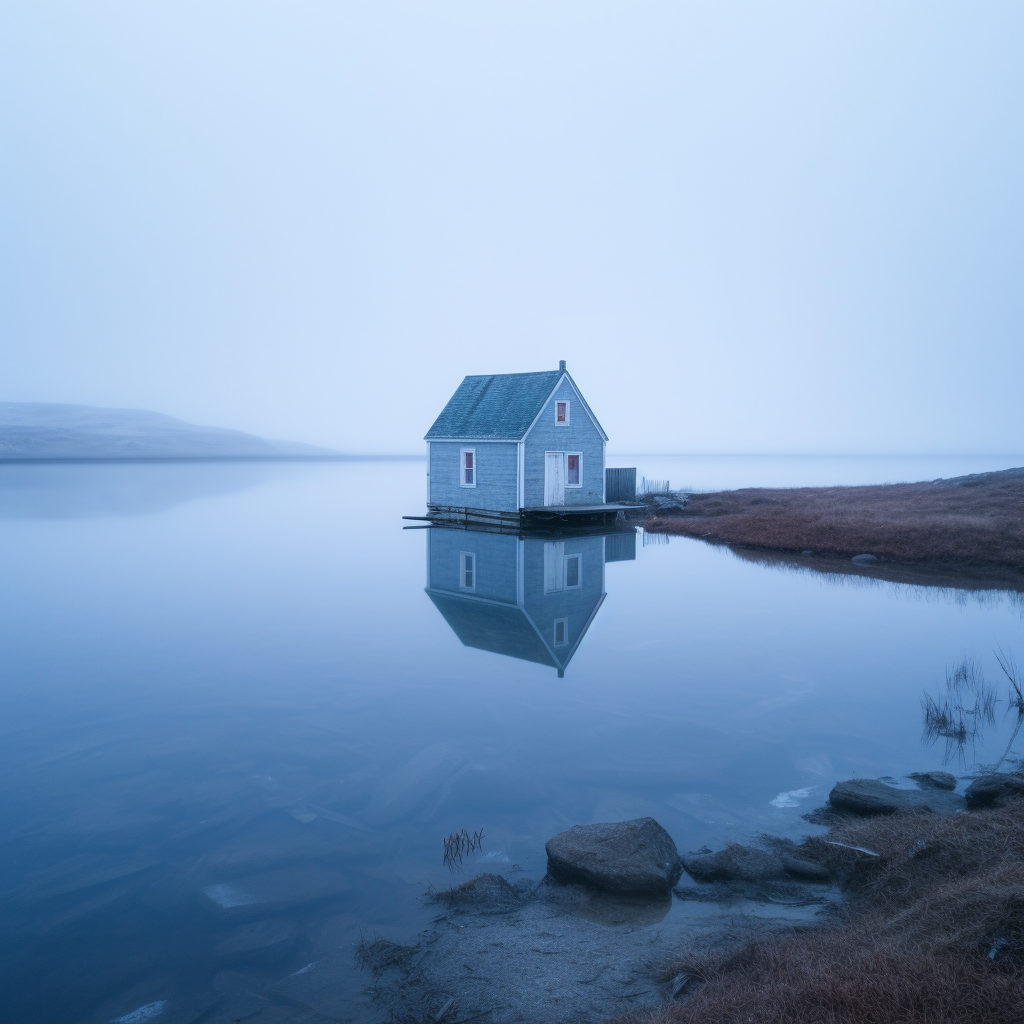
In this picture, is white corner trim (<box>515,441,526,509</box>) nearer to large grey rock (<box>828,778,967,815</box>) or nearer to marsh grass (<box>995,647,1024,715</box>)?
marsh grass (<box>995,647,1024,715</box>)

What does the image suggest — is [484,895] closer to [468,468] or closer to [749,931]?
[749,931]

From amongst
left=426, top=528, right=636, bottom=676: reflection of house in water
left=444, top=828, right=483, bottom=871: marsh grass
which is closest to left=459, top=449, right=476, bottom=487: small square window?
left=426, top=528, right=636, bottom=676: reflection of house in water

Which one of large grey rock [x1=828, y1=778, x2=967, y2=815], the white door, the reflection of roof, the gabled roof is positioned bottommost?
large grey rock [x1=828, y1=778, x2=967, y2=815]

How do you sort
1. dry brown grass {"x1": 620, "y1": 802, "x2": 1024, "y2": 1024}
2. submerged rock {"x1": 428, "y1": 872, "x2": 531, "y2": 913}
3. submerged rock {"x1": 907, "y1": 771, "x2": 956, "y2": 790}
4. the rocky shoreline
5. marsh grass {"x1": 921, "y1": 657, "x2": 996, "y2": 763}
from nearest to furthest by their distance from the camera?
dry brown grass {"x1": 620, "y1": 802, "x2": 1024, "y2": 1024} → the rocky shoreline → submerged rock {"x1": 428, "y1": 872, "x2": 531, "y2": 913} → submerged rock {"x1": 907, "y1": 771, "x2": 956, "y2": 790} → marsh grass {"x1": 921, "y1": 657, "x2": 996, "y2": 763}

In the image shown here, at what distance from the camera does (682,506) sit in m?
47.4

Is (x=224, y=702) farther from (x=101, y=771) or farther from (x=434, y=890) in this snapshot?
(x=434, y=890)

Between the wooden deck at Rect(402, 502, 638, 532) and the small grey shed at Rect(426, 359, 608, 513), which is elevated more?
the small grey shed at Rect(426, 359, 608, 513)

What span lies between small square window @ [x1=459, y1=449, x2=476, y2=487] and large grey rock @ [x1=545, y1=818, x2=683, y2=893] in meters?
29.8

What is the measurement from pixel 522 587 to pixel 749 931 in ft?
56.2

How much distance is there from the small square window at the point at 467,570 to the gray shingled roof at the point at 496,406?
7.07 meters

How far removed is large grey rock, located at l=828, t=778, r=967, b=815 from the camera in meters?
8.80

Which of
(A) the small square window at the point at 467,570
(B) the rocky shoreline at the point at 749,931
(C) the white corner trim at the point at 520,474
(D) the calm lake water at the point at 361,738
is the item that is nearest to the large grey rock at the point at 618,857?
(B) the rocky shoreline at the point at 749,931

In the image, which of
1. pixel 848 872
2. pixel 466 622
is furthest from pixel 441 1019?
pixel 466 622

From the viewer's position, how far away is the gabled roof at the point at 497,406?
1383 inches
